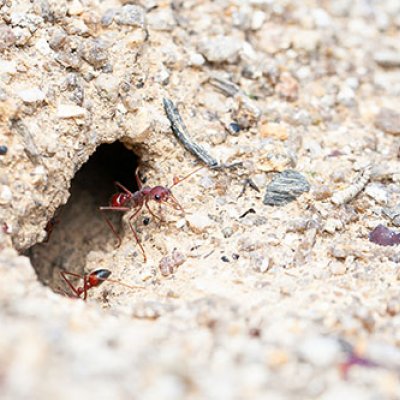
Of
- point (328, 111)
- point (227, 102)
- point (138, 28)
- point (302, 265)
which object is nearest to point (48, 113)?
point (138, 28)

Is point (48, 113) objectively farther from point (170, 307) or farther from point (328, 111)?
point (328, 111)

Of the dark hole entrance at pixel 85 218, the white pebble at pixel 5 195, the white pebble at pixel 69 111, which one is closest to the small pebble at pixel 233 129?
the dark hole entrance at pixel 85 218

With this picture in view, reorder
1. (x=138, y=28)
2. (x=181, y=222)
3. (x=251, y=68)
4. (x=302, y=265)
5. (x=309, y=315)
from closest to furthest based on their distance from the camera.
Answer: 1. (x=309, y=315)
2. (x=302, y=265)
3. (x=181, y=222)
4. (x=138, y=28)
5. (x=251, y=68)

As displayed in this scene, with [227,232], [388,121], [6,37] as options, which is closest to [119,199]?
[227,232]

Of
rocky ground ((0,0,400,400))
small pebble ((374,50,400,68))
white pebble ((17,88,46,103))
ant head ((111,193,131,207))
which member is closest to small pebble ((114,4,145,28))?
rocky ground ((0,0,400,400))

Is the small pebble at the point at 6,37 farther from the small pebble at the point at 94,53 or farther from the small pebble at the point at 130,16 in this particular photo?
the small pebble at the point at 130,16

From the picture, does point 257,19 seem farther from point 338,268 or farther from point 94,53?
point 338,268

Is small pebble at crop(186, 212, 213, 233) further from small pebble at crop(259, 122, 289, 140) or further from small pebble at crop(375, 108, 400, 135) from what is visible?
small pebble at crop(375, 108, 400, 135)
